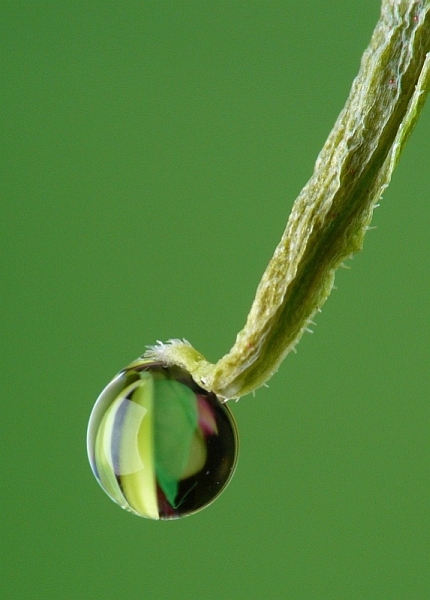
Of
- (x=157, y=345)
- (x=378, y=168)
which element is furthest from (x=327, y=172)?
(x=157, y=345)

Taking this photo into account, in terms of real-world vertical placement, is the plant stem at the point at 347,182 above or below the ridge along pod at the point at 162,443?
above

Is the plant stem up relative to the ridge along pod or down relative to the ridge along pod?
up

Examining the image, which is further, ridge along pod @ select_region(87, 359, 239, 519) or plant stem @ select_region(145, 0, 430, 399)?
ridge along pod @ select_region(87, 359, 239, 519)

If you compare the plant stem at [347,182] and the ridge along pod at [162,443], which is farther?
the ridge along pod at [162,443]
